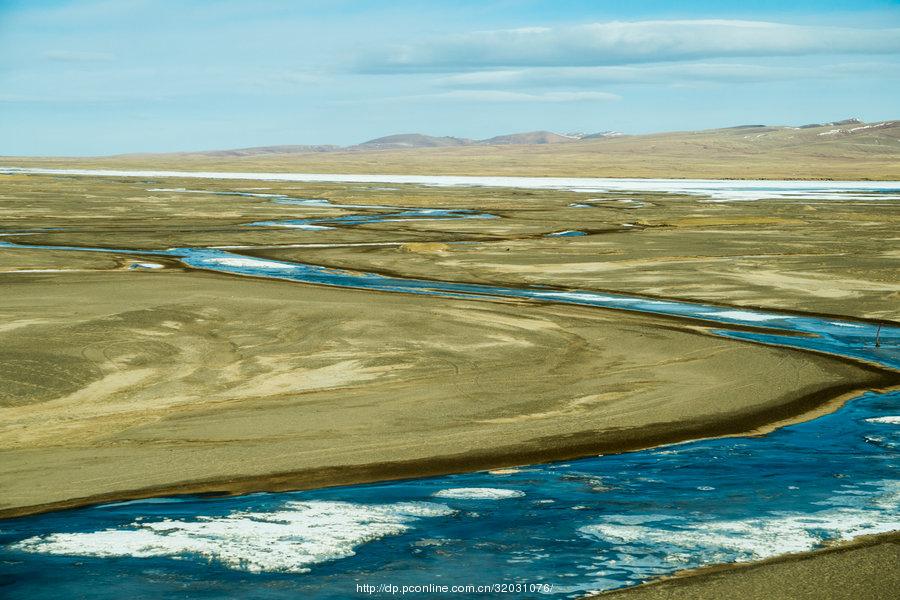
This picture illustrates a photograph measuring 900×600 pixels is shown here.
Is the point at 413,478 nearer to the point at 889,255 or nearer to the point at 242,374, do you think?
the point at 242,374

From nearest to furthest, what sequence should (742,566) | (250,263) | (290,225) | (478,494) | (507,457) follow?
(742,566) < (478,494) < (507,457) < (250,263) < (290,225)

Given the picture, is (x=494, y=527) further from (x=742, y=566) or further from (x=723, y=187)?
(x=723, y=187)

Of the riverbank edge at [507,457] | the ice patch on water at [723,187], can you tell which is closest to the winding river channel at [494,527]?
the riverbank edge at [507,457]

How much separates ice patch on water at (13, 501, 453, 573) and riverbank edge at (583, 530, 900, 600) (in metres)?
2.19

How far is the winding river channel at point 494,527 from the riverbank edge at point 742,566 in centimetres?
10

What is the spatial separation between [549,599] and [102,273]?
20.4m

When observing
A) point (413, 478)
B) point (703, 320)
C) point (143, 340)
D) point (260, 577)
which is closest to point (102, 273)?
point (143, 340)

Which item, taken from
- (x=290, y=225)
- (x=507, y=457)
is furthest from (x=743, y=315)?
(x=290, y=225)

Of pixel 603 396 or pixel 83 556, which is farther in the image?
pixel 603 396

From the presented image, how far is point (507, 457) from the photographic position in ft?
36.7

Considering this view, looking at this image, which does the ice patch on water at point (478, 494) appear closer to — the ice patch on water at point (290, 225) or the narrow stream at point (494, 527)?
the narrow stream at point (494, 527)

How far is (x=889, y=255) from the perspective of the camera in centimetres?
3061

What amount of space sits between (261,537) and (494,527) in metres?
1.99

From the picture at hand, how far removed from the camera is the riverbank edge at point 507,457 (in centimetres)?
986
